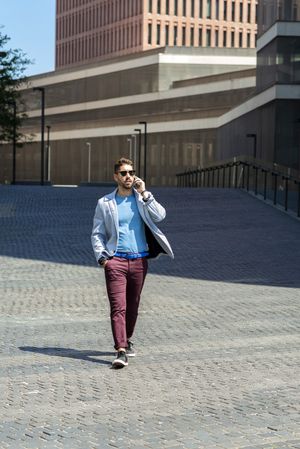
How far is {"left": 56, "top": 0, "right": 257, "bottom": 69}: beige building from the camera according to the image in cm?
14125

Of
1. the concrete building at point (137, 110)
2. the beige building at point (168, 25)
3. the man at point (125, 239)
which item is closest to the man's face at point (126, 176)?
the man at point (125, 239)

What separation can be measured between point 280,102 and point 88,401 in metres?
52.0

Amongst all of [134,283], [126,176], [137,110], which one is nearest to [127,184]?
[126,176]

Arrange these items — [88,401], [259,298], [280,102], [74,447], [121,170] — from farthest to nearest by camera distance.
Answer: [280,102]
[259,298]
[121,170]
[88,401]
[74,447]

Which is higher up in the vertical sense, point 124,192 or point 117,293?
point 124,192

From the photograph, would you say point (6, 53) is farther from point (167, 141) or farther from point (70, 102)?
point (70, 102)

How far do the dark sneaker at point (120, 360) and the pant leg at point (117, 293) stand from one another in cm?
15

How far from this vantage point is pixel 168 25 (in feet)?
469

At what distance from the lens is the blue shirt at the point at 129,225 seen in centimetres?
1050

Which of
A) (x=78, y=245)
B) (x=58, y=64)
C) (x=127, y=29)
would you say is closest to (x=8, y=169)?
(x=127, y=29)

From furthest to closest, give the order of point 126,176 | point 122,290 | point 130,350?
1. point 130,350
2. point 122,290
3. point 126,176

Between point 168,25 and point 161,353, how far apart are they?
441ft

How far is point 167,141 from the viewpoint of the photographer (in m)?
105

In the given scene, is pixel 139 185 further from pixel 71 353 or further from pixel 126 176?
pixel 71 353
